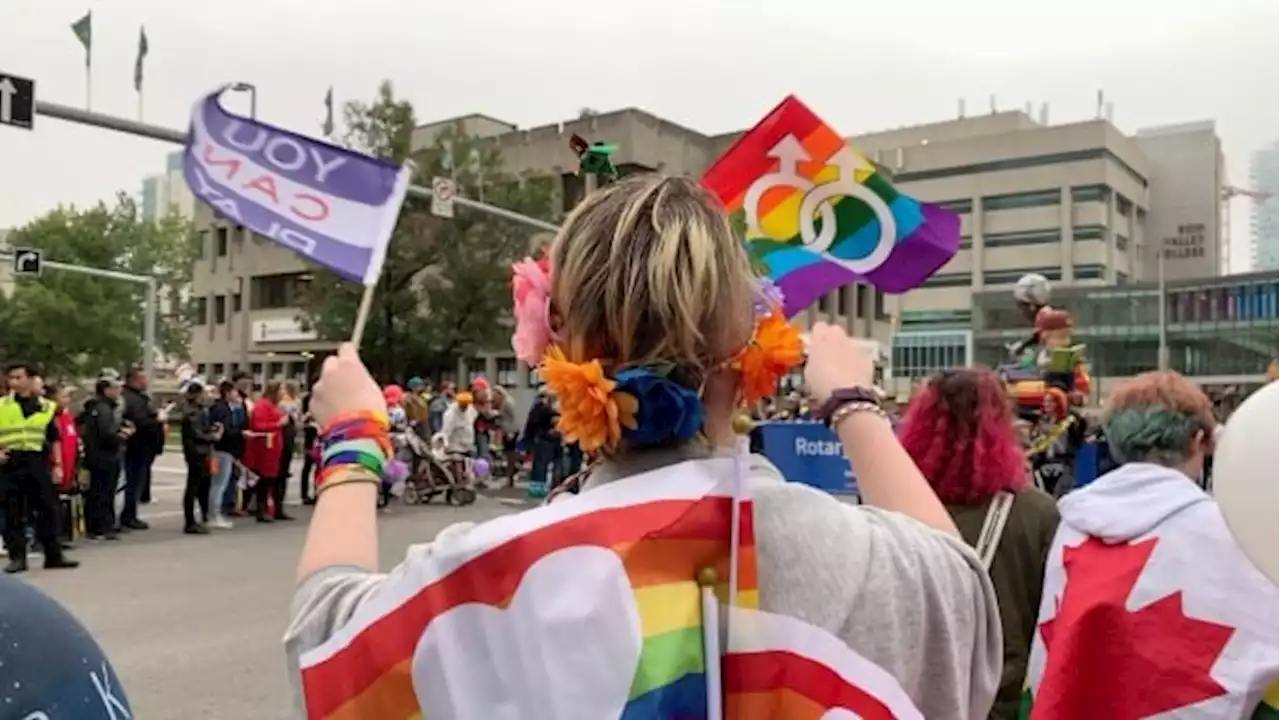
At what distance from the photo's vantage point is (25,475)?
11320 millimetres

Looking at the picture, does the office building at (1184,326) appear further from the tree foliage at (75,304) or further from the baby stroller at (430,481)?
the baby stroller at (430,481)

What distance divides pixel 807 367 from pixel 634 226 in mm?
540

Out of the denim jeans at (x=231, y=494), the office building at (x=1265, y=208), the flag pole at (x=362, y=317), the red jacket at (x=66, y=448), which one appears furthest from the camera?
the office building at (x=1265, y=208)

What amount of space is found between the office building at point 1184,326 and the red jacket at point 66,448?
60.6 m

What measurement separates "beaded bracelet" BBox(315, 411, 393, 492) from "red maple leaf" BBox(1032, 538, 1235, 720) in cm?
193

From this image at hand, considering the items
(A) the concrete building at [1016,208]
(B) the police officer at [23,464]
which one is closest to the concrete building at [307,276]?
(A) the concrete building at [1016,208]

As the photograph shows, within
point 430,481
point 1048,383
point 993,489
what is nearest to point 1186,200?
point 430,481

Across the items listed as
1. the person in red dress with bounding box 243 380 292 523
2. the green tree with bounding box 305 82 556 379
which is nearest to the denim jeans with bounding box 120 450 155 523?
the person in red dress with bounding box 243 380 292 523

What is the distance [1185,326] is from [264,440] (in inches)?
2642

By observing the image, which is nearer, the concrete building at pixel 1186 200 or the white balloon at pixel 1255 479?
the white balloon at pixel 1255 479

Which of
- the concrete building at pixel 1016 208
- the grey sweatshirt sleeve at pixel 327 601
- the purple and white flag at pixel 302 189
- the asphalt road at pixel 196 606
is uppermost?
the concrete building at pixel 1016 208

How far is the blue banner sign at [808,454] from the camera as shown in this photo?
300 inches

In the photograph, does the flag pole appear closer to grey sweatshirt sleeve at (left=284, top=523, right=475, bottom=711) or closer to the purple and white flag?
the purple and white flag

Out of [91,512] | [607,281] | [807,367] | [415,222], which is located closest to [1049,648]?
[807,367]
